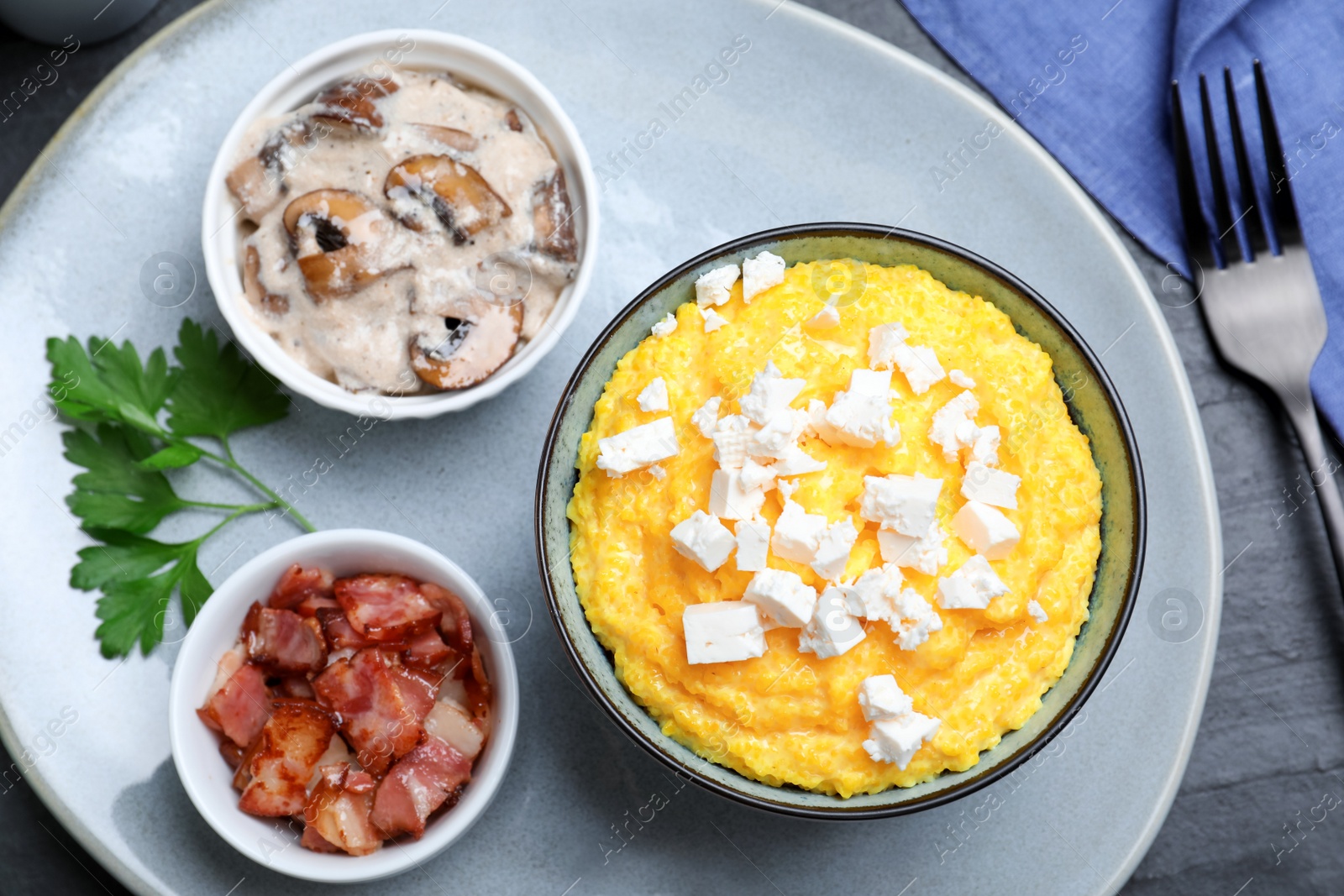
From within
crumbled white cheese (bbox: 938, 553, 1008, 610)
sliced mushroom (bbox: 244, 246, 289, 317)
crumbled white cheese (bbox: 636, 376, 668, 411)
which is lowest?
crumbled white cheese (bbox: 938, 553, 1008, 610)

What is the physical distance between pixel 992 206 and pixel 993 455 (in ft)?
3.78

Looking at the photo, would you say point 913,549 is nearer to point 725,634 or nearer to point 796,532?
point 796,532

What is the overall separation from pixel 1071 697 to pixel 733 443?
1000 millimetres

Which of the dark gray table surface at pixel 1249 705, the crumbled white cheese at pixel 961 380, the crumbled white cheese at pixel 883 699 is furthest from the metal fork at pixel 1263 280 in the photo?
the crumbled white cheese at pixel 883 699

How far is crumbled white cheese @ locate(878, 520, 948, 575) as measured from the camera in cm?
228

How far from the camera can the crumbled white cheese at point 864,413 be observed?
2.25 metres

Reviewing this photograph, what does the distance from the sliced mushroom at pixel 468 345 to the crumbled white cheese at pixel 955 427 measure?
1.18 meters

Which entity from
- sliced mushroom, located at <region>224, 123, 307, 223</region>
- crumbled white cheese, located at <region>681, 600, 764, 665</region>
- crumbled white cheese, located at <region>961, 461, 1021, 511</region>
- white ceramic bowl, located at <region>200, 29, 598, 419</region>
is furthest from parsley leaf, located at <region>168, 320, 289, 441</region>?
crumbled white cheese, located at <region>961, 461, 1021, 511</region>

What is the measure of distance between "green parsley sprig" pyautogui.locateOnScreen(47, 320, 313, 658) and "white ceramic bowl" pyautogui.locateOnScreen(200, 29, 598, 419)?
30cm

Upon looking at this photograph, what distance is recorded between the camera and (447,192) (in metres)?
2.77

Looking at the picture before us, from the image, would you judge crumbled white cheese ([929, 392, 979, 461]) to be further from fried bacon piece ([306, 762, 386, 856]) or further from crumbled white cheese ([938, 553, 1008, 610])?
fried bacon piece ([306, 762, 386, 856])

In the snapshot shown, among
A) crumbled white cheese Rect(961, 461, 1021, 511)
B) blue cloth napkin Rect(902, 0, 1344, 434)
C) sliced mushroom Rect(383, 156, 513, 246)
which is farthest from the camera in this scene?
blue cloth napkin Rect(902, 0, 1344, 434)

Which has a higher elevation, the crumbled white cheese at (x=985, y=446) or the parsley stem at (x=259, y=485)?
the parsley stem at (x=259, y=485)

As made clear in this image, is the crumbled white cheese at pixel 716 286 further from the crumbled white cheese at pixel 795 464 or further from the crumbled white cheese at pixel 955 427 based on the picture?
the crumbled white cheese at pixel 955 427
